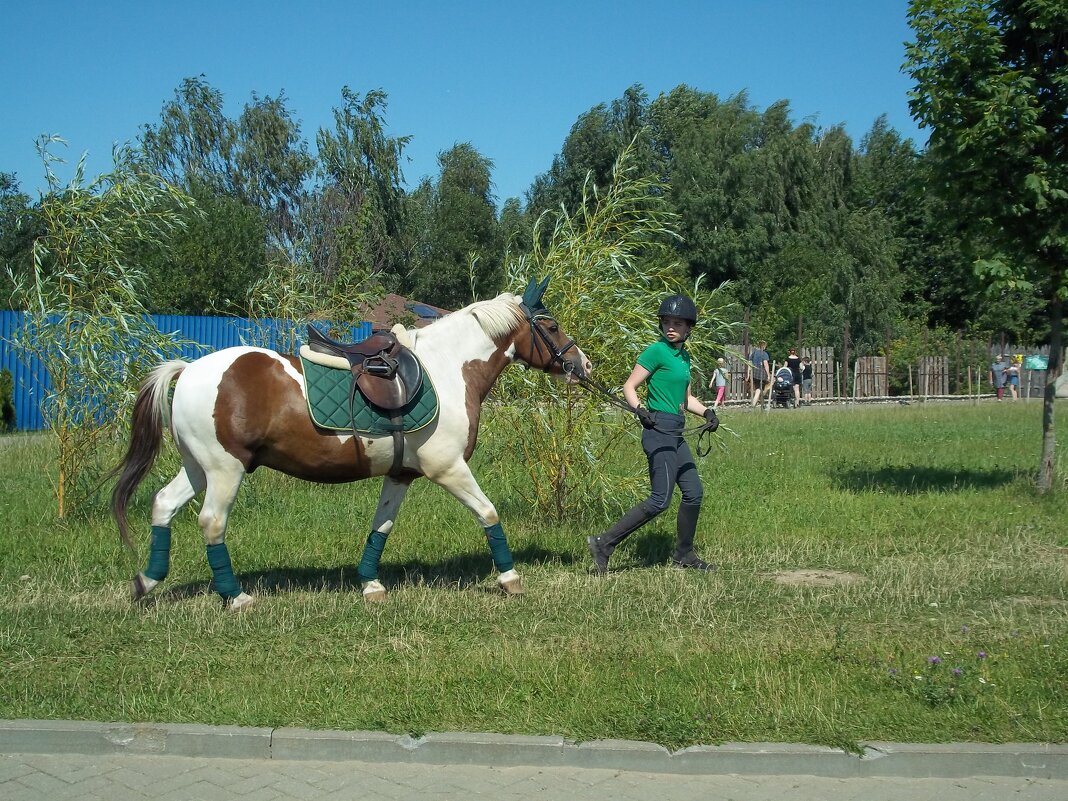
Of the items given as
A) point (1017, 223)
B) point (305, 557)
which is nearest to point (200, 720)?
point (305, 557)

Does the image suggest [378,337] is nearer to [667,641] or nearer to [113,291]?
[667,641]

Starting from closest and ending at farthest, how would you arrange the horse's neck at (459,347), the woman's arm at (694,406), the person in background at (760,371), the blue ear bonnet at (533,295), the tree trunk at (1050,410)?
1. the horse's neck at (459,347)
2. the blue ear bonnet at (533,295)
3. the woman's arm at (694,406)
4. the tree trunk at (1050,410)
5. the person in background at (760,371)

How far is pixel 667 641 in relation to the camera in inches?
237

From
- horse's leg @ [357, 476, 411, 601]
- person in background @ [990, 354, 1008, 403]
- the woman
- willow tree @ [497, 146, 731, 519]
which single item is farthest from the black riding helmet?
person in background @ [990, 354, 1008, 403]

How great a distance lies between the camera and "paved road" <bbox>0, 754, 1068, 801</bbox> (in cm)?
427

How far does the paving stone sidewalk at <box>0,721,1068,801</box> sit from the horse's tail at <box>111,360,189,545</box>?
268cm

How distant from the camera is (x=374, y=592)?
7.20 metres

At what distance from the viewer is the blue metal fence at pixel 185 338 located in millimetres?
13844

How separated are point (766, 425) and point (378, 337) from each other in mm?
15496

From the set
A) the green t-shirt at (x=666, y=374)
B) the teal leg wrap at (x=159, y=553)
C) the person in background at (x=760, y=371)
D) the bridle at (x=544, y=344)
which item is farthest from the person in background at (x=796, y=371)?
the teal leg wrap at (x=159, y=553)

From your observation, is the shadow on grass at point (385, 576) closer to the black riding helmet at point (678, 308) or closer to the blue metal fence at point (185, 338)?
the black riding helmet at point (678, 308)

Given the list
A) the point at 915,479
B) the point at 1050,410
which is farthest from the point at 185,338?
the point at 1050,410

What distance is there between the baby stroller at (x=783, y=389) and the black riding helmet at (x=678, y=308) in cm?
2287

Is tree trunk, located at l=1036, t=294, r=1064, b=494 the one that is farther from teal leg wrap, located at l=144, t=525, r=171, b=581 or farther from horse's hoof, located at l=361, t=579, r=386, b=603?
teal leg wrap, located at l=144, t=525, r=171, b=581
